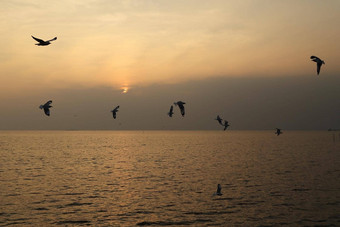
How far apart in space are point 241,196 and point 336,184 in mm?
16509

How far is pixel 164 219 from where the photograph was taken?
3406 cm

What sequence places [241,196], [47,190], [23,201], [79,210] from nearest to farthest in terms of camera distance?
[79,210] < [23,201] < [241,196] < [47,190]

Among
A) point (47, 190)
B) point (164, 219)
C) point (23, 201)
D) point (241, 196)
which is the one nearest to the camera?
point (164, 219)

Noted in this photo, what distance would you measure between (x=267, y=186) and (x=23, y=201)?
2980cm

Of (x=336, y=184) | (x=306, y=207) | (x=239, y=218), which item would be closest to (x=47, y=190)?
(x=239, y=218)

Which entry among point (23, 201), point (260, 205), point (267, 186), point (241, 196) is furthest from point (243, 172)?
point (23, 201)

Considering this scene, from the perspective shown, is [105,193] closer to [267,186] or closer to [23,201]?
[23,201]

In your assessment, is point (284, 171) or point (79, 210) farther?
point (284, 171)

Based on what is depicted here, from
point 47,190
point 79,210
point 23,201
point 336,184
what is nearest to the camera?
point 79,210

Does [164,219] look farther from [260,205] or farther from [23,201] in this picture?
[23,201]

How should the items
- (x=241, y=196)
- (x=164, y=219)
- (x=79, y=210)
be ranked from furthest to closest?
(x=241, y=196)
(x=79, y=210)
(x=164, y=219)

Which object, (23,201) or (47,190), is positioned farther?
(47,190)

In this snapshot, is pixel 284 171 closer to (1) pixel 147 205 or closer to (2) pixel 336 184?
(2) pixel 336 184

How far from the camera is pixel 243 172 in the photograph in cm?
6731
